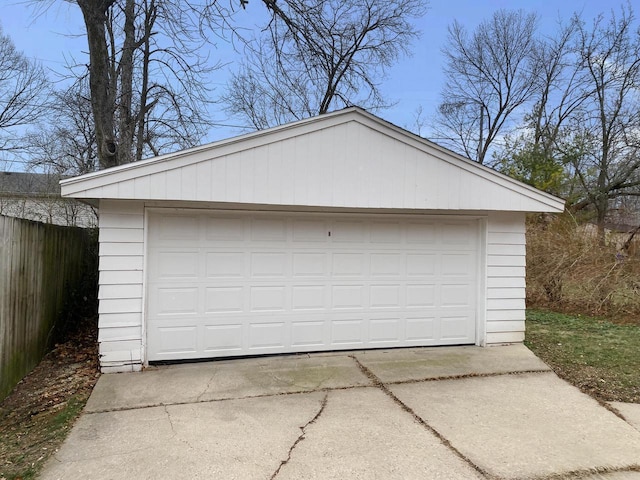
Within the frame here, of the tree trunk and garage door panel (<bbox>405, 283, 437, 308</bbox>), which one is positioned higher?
the tree trunk

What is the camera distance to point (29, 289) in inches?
191

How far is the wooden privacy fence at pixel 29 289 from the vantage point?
13.7 ft

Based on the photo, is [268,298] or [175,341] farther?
[268,298]

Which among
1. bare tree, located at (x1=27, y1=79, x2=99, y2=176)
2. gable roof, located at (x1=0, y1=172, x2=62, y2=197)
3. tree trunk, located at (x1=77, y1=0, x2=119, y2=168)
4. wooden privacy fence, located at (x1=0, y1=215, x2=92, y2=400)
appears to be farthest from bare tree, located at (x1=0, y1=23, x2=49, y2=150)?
wooden privacy fence, located at (x1=0, y1=215, x2=92, y2=400)

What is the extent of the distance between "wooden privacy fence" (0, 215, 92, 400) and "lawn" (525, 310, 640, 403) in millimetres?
5957

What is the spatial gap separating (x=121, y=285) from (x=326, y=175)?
2738 mm

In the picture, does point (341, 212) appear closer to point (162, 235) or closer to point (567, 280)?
point (162, 235)

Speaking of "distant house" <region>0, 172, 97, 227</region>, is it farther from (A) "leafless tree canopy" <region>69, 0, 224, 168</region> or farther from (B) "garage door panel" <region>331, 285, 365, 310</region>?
(B) "garage door panel" <region>331, 285, 365, 310</region>

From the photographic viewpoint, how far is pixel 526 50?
20.5m

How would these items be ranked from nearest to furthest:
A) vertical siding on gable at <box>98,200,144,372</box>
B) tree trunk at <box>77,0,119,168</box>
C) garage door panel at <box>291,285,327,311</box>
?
1. vertical siding on gable at <box>98,200,144,372</box>
2. garage door panel at <box>291,285,327,311</box>
3. tree trunk at <box>77,0,119,168</box>

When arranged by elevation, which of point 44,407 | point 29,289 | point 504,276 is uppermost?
point 504,276

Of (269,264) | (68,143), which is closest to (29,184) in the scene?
(68,143)

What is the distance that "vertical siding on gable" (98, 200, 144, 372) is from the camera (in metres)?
4.92

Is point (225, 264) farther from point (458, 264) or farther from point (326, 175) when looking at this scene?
point (458, 264)
